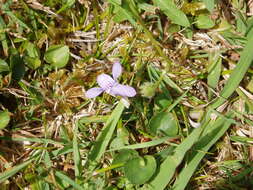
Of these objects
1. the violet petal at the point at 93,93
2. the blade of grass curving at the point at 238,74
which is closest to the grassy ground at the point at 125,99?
the blade of grass curving at the point at 238,74

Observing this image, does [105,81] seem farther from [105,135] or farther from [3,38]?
[3,38]

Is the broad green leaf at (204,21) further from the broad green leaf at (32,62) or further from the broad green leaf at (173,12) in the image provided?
the broad green leaf at (32,62)

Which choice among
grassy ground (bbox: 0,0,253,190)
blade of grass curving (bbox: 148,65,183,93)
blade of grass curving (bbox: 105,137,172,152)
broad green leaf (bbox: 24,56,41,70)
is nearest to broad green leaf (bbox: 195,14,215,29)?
grassy ground (bbox: 0,0,253,190)

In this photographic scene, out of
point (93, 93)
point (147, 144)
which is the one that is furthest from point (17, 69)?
point (147, 144)

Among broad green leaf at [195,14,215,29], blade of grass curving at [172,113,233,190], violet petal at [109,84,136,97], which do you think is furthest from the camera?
broad green leaf at [195,14,215,29]

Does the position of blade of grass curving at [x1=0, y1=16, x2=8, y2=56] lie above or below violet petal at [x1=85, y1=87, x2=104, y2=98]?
above

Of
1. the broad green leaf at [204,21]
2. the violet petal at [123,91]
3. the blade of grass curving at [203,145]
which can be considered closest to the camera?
the violet petal at [123,91]

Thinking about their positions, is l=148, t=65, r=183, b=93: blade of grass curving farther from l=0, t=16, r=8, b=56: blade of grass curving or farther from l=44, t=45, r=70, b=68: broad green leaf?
l=0, t=16, r=8, b=56: blade of grass curving
